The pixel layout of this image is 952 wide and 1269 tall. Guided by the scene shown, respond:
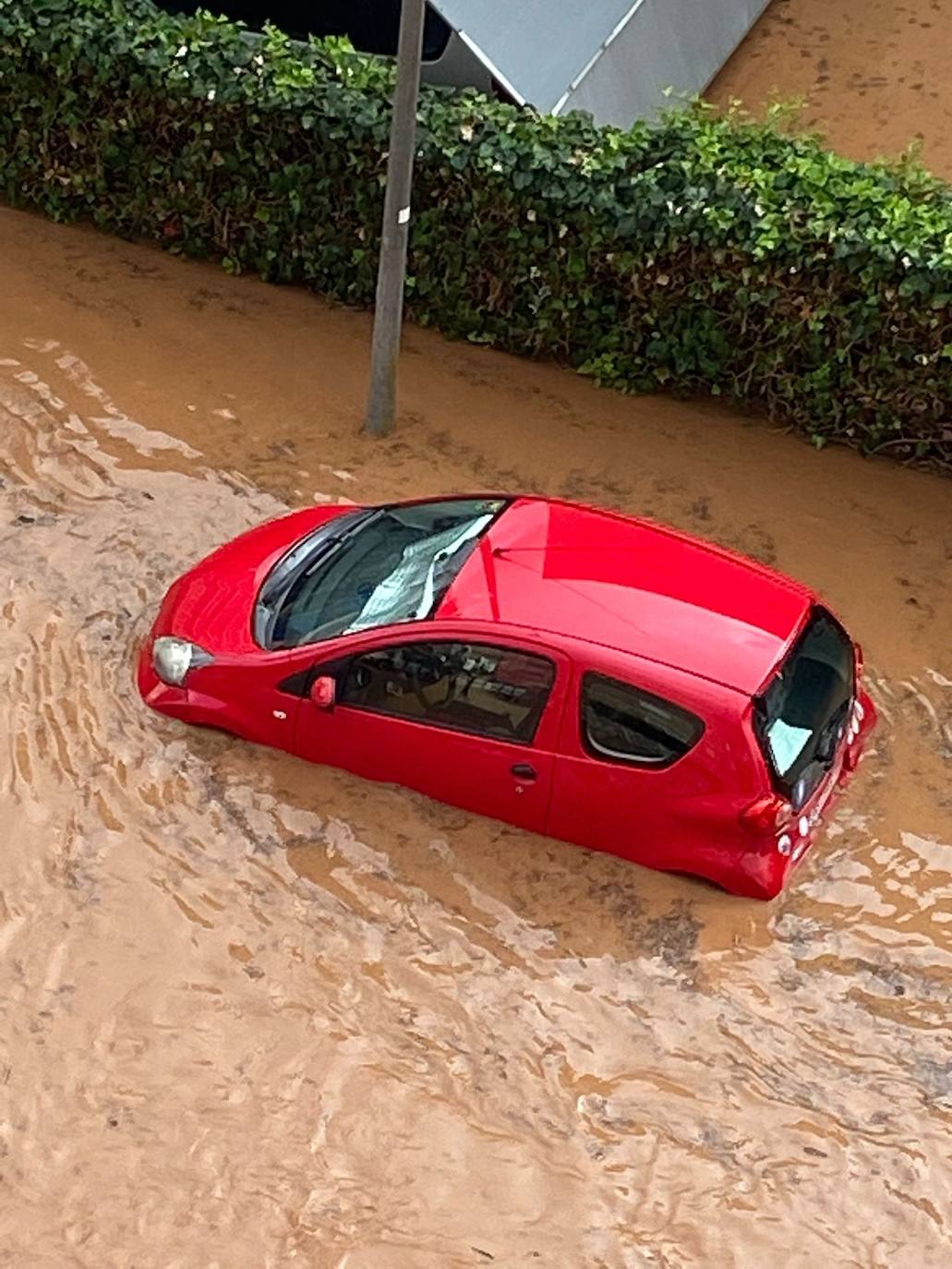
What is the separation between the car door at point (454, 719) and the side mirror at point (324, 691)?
2 cm

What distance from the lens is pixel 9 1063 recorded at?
242 inches

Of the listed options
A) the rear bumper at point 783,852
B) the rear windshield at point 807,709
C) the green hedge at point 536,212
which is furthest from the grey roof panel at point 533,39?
the rear bumper at point 783,852

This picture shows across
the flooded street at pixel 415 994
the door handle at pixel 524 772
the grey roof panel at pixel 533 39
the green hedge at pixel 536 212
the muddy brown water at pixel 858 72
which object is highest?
the muddy brown water at pixel 858 72

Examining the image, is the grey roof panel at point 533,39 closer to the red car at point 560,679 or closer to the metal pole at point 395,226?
the metal pole at point 395,226

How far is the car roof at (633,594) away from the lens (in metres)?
6.46

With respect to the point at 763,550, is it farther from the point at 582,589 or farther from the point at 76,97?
the point at 76,97

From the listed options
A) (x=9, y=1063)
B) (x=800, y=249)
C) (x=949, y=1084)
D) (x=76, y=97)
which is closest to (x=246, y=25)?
(x=76, y=97)

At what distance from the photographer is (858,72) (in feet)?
42.3

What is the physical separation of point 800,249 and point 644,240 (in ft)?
3.07

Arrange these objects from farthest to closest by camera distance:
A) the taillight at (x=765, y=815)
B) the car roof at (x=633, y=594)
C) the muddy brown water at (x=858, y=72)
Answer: the muddy brown water at (x=858, y=72), the car roof at (x=633, y=594), the taillight at (x=765, y=815)

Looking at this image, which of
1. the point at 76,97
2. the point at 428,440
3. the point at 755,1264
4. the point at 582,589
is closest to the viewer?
the point at 755,1264

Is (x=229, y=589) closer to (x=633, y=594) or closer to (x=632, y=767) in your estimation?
(x=633, y=594)

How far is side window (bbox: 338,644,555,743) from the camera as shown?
6574 mm

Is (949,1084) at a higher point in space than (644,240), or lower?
lower
